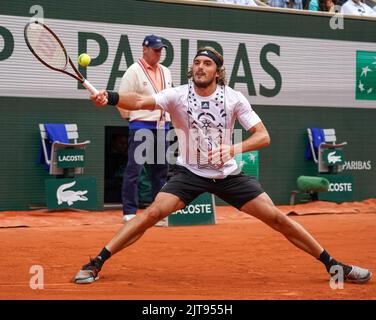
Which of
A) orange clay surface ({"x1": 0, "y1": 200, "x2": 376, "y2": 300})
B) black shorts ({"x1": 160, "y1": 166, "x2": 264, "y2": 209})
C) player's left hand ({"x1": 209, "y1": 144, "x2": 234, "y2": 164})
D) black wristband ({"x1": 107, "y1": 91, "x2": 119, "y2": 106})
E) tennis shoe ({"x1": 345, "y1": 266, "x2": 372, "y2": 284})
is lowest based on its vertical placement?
orange clay surface ({"x1": 0, "y1": 200, "x2": 376, "y2": 300})

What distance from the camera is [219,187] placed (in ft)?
21.2

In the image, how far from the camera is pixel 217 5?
13.3 metres

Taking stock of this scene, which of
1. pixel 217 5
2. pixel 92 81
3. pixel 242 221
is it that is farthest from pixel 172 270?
pixel 217 5

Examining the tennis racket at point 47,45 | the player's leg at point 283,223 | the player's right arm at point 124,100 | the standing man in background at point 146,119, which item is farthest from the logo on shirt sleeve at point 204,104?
the standing man in background at point 146,119

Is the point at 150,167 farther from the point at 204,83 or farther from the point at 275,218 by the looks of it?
the point at 275,218

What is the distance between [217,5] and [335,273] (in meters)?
7.78

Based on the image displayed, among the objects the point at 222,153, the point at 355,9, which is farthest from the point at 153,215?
the point at 355,9

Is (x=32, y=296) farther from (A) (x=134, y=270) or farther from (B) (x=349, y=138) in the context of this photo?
(B) (x=349, y=138)

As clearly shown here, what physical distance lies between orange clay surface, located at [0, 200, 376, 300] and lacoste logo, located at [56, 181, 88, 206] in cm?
23

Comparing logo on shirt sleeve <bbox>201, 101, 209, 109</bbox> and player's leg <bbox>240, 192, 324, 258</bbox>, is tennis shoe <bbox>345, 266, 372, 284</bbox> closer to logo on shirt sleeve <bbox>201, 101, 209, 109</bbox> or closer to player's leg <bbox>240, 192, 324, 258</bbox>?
player's leg <bbox>240, 192, 324, 258</bbox>

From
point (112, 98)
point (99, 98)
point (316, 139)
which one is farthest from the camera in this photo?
point (316, 139)

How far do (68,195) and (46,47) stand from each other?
5.06 meters

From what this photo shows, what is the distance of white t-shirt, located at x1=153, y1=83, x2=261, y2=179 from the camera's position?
646cm

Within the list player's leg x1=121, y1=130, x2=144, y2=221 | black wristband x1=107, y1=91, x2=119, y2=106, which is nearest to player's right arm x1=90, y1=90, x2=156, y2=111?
black wristband x1=107, y1=91, x2=119, y2=106
